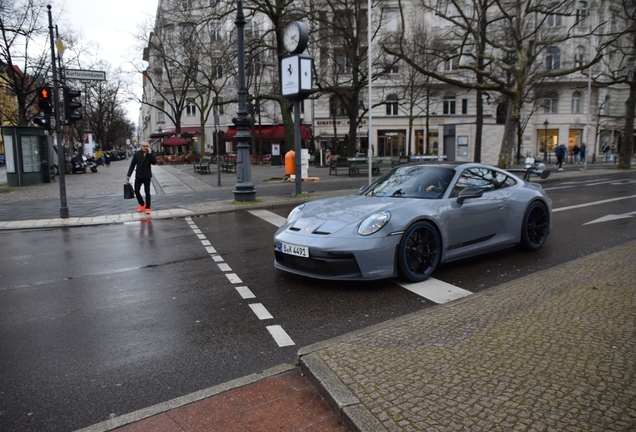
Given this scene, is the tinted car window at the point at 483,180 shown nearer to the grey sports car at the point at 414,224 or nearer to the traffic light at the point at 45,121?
the grey sports car at the point at 414,224

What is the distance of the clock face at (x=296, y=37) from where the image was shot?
1416 cm

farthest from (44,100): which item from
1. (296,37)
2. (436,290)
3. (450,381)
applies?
(450,381)

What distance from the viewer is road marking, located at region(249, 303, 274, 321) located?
15.6 feet

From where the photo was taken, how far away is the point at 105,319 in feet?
16.0

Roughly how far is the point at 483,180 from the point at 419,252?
1814mm

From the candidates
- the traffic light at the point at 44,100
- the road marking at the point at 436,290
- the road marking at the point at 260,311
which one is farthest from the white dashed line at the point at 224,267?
the traffic light at the point at 44,100

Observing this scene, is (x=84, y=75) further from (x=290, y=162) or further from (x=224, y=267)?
(x=290, y=162)

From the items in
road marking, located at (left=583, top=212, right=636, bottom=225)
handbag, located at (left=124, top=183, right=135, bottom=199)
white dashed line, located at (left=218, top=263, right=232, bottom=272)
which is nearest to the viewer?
white dashed line, located at (left=218, top=263, right=232, bottom=272)

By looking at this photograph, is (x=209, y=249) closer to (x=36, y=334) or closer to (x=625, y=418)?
(x=36, y=334)

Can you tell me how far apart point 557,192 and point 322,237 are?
13623mm

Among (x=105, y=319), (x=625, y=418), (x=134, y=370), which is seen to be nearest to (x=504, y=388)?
(x=625, y=418)

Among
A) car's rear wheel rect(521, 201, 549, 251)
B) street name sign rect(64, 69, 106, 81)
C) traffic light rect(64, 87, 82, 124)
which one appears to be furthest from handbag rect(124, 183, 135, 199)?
car's rear wheel rect(521, 201, 549, 251)

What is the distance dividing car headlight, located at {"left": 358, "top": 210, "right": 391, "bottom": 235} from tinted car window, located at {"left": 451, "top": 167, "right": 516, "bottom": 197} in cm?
126

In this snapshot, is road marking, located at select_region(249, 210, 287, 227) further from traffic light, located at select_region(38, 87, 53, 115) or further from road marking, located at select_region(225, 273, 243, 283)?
traffic light, located at select_region(38, 87, 53, 115)
